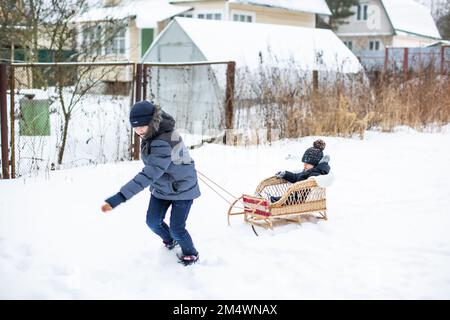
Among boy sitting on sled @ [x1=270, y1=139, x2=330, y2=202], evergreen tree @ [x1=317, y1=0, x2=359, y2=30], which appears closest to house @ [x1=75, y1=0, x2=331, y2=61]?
evergreen tree @ [x1=317, y1=0, x2=359, y2=30]

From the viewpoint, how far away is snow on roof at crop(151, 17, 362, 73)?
13.7m

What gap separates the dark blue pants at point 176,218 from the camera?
4.72m

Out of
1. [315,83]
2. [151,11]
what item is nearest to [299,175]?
[315,83]

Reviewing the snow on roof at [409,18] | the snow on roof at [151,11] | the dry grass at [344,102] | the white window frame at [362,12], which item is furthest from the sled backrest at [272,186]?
the white window frame at [362,12]

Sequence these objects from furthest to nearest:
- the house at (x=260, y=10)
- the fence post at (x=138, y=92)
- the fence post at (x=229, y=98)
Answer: the house at (x=260, y=10), the fence post at (x=229, y=98), the fence post at (x=138, y=92)

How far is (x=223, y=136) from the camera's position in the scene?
400 inches

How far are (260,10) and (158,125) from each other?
23359mm

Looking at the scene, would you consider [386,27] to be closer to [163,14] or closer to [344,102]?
[163,14]

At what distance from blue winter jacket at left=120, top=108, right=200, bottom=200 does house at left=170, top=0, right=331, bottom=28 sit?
828 inches

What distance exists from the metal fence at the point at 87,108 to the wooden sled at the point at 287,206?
11.0 ft

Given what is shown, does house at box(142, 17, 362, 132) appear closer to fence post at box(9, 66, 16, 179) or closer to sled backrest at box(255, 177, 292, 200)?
fence post at box(9, 66, 16, 179)

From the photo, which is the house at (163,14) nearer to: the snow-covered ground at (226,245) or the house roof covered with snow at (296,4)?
the house roof covered with snow at (296,4)

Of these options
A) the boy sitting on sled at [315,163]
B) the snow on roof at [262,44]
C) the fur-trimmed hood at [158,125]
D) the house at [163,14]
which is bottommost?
the boy sitting on sled at [315,163]
